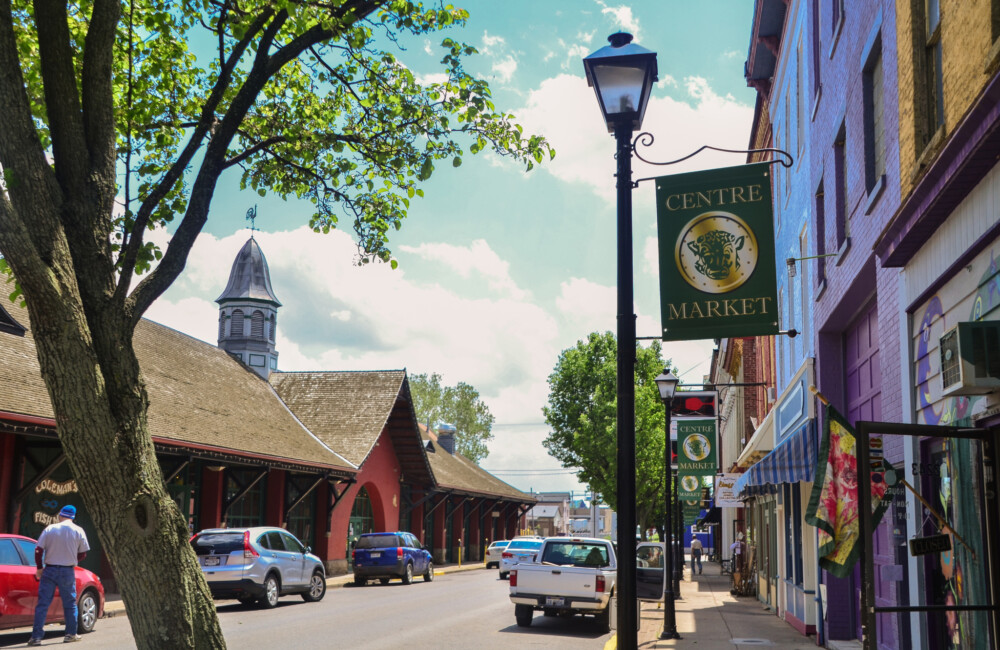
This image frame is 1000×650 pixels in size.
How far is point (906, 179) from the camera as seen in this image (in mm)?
7855

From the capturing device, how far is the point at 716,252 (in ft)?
25.0

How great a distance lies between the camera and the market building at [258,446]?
20016 millimetres

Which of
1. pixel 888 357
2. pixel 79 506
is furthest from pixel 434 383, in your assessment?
pixel 888 357

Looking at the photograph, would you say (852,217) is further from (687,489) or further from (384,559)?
(384,559)

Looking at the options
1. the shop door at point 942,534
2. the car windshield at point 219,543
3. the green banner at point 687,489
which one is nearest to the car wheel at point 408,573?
the green banner at point 687,489

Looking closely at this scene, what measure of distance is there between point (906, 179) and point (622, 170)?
108 inches

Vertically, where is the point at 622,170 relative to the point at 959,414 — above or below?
above

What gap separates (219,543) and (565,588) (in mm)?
7221

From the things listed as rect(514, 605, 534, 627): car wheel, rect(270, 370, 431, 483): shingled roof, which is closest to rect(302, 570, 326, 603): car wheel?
rect(514, 605, 534, 627): car wheel

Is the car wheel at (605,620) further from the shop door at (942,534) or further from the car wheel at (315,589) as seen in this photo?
the shop door at (942,534)

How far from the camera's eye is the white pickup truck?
16812 mm

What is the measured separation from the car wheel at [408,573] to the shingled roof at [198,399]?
3822mm

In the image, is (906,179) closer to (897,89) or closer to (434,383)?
(897,89)

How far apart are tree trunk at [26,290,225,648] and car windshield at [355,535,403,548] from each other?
79.9 feet
